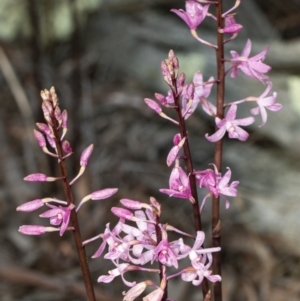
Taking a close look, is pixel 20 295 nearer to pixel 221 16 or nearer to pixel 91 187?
pixel 91 187

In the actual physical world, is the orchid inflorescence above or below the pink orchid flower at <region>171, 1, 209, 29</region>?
below

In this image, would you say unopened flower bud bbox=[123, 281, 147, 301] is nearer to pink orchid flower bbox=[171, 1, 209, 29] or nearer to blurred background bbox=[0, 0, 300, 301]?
pink orchid flower bbox=[171, 1, 209, 29]

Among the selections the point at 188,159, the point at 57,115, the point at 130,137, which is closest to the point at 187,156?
the point at 188,159

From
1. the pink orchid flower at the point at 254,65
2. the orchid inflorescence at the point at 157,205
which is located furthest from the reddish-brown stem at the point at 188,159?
the pink orchid flower at the point at 254,65

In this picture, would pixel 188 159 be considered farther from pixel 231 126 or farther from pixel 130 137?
pixel 130 137

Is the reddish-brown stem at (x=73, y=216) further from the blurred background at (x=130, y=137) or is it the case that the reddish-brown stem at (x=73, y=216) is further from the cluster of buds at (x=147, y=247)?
the blurred background at (x=130, y=137)

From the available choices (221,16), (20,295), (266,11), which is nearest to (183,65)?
(266,11)

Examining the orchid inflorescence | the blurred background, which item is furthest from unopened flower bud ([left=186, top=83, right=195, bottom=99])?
the blurred background

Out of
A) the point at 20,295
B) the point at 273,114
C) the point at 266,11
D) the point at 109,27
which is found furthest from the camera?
the point at 109,27
